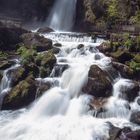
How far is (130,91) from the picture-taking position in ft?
53.2

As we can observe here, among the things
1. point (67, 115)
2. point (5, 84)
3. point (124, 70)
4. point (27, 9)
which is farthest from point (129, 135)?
point (27, 9)

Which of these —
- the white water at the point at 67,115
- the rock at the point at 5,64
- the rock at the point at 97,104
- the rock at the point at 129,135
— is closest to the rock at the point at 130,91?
the white water at the point at 67,115

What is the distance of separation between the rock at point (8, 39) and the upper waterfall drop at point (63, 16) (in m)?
10.1

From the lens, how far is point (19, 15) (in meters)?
38.1

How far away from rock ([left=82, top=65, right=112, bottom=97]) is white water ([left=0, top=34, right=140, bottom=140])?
32 centimetres

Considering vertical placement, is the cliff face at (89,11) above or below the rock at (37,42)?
above

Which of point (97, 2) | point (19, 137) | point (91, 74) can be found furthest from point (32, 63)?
point (97, 2)

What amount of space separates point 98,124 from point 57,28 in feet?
70.6

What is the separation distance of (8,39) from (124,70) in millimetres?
10208

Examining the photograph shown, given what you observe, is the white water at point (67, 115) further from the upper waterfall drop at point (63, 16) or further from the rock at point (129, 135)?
the upper waterfall drop at point (63, 16)

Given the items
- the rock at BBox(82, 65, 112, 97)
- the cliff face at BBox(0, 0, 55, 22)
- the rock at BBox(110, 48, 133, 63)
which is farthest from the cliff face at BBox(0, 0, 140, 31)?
the rock at BBox(82, 65, 112, 97)

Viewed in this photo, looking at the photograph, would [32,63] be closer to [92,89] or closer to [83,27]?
[92,89]

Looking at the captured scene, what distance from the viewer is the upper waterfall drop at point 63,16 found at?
3438 cm

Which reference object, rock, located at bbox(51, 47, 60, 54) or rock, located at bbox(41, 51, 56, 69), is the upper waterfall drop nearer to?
rock, located at bbox(51, 47, 60, 54)
